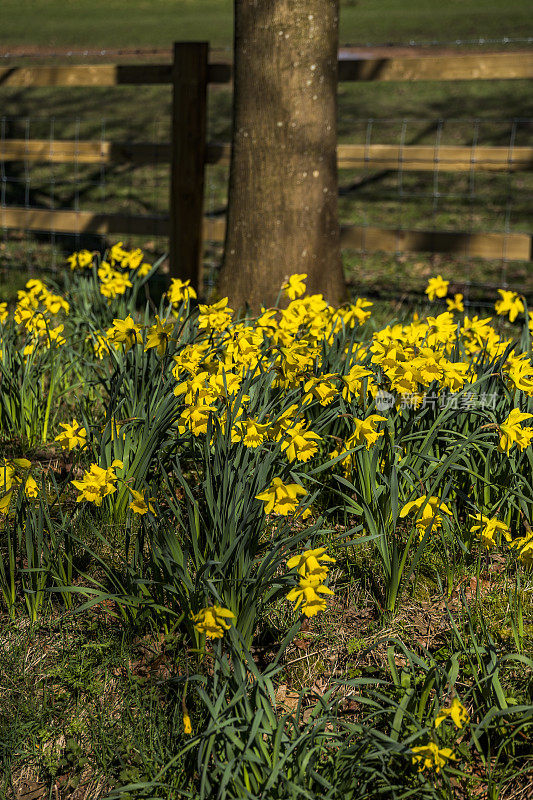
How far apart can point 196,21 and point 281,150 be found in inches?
974

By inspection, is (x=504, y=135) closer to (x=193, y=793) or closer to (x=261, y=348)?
(x=261, y=348)

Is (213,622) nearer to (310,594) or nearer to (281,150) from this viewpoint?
(310,594)

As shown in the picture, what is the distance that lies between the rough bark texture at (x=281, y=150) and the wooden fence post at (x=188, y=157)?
988 millimetres

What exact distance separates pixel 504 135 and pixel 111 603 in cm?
1128

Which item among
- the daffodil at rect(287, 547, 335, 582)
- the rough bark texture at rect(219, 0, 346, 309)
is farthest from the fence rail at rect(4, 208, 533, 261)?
the daffodil at rect(287, 547, 335, 582)

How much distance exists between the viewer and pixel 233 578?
6.43ft

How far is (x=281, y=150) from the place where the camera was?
3.77 metres

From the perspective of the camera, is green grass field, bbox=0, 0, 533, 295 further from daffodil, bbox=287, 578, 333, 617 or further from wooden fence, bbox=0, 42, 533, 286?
daffodil, bbox=287, 578, 333, 617

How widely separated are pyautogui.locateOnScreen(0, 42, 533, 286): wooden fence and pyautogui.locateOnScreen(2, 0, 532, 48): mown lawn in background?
675 inches

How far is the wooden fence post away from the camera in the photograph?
4.75 metres

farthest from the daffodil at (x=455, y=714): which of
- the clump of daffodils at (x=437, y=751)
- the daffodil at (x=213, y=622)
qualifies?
the daffodil at (x=213, y=622)

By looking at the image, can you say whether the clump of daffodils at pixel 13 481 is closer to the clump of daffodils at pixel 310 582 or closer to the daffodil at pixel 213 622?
the daffodil at pixel 213 622

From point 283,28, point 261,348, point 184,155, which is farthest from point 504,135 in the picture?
point 261,348

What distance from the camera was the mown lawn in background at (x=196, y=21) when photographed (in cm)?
2188
